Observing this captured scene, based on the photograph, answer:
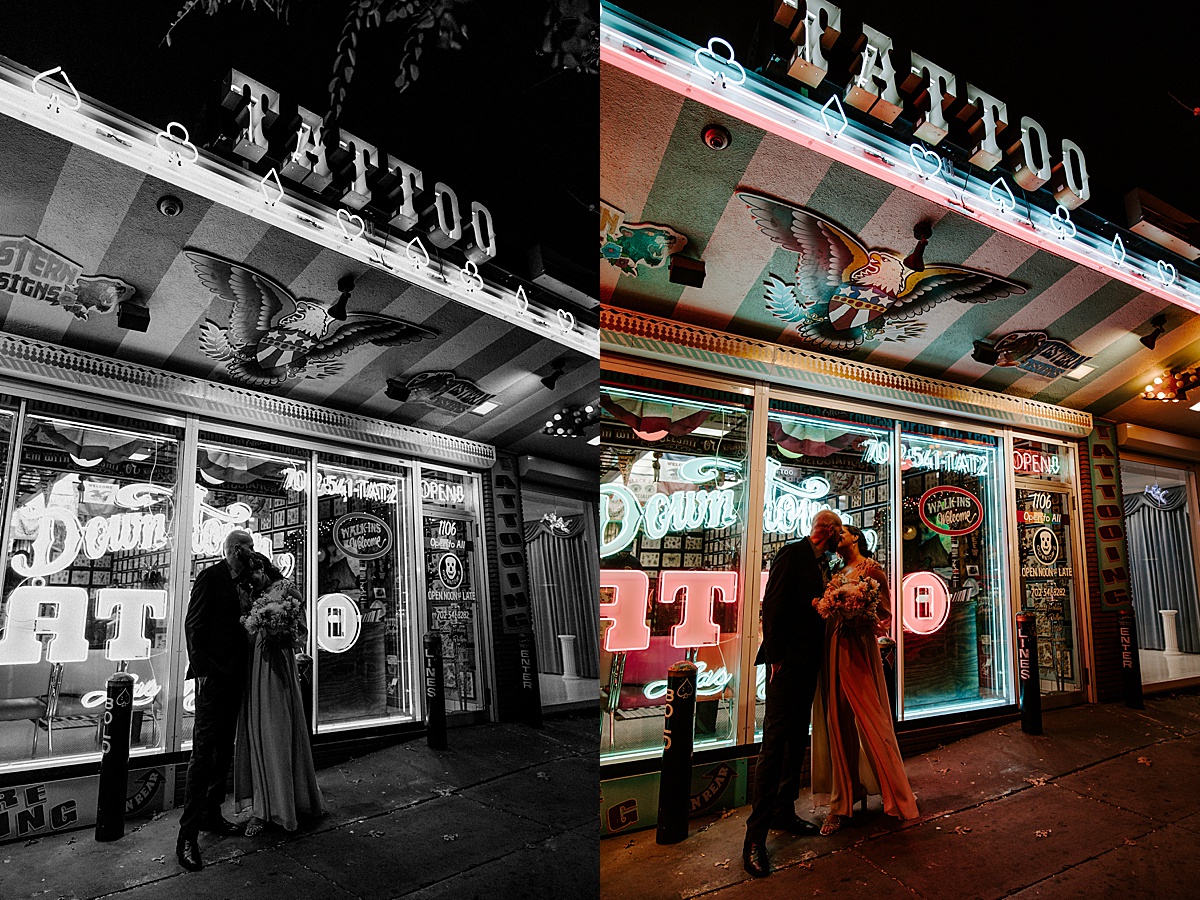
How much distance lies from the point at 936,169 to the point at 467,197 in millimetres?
2766

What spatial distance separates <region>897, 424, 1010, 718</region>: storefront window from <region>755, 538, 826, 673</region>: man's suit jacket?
6.25 feet

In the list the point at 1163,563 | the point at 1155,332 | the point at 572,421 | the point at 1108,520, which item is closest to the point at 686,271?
the point at 572,421

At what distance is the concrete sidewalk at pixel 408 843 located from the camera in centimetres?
74

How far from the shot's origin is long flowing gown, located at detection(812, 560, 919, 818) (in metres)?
3.04

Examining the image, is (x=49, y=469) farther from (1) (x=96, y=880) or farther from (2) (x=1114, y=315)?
(2) (x=1114, y=315)

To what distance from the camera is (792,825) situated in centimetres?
298

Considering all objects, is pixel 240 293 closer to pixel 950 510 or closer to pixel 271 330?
pixel 271 330

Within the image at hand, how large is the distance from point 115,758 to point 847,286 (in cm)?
370

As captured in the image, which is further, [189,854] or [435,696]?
[435,696]

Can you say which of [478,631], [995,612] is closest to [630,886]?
[478,631]

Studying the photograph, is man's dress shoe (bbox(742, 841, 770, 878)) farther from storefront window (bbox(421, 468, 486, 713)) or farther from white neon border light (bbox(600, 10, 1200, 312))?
white neon border light (bbox(600, 10, 1200, 312))

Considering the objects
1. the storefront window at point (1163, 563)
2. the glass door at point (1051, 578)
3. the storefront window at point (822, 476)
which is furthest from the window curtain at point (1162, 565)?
the storefront window at point (822, 476)

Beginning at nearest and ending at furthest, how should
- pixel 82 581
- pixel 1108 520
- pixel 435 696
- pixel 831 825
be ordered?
pixel 82 581
pixel 435 696
pixel 831 825
pixel 1108 520

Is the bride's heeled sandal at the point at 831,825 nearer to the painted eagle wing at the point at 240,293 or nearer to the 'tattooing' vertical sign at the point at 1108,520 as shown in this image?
the painted eagle wing at the point at 240,293
